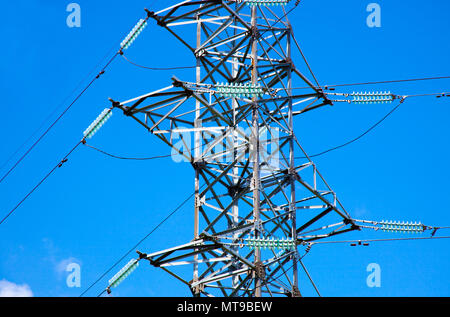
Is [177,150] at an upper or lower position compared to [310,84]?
lower

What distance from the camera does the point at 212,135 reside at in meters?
37.1

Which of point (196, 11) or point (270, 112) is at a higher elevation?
point (196, 11)

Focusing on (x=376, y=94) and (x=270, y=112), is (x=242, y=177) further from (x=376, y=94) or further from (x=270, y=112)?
(x=376, y=94)

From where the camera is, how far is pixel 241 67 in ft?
127

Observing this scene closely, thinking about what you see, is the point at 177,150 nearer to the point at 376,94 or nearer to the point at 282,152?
the point at 282,152

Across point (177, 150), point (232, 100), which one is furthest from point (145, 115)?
point (232, 100)
